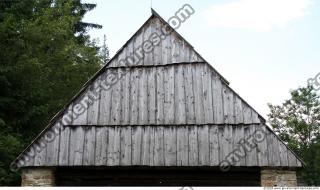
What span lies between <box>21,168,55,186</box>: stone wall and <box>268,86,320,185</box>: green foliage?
24.8 metres

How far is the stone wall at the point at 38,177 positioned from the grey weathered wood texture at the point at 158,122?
205 mm

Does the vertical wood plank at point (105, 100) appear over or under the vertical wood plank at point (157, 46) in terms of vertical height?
under

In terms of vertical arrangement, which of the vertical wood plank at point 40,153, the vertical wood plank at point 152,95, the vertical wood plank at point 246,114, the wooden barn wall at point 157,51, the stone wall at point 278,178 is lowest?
the stone wall at point 278,178

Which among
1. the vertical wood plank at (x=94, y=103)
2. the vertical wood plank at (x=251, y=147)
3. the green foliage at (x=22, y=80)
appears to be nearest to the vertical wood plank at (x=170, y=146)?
the vertical wood plank at (x=251, y=147)

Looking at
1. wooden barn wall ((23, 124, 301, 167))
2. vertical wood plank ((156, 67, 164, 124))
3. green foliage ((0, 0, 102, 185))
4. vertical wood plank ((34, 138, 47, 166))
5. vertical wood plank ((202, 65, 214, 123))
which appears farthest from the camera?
green foliage ((0, 0, 102, 185))

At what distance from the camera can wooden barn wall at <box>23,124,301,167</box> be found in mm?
7938

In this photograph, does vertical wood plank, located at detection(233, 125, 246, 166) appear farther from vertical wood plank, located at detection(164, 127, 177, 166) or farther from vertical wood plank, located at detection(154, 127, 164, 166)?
vertical wood plank, located at detection(154, 127, 164, 166)

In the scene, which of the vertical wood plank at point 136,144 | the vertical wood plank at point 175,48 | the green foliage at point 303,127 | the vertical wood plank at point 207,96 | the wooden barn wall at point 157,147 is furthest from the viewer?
the green foliage at point 303,127

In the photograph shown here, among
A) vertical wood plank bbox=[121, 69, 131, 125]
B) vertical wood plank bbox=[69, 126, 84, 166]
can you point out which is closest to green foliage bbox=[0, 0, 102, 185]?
vertical wood plank bbox=[69, 126, 84, 166]

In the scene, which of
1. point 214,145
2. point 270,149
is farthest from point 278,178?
point 214,145

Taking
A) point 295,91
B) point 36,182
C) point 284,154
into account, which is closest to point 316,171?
point 295,91

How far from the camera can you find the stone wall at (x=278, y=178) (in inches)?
310

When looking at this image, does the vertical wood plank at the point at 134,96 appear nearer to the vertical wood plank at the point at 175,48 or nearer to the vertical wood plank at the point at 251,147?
the vertical wood plank at the point at 175,48

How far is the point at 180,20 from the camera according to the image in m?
9.20
